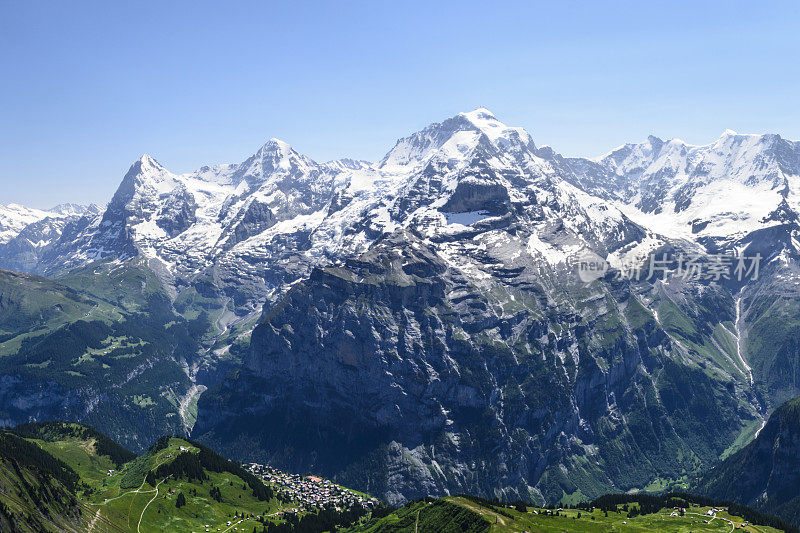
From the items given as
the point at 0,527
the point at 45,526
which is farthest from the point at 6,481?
the point at 0,527

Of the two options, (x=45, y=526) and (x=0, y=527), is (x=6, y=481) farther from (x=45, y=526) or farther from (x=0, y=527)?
(x=0, y=527)

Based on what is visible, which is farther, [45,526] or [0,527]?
[45,526]

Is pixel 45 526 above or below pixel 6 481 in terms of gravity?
below

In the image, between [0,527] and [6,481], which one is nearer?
[0,527]
